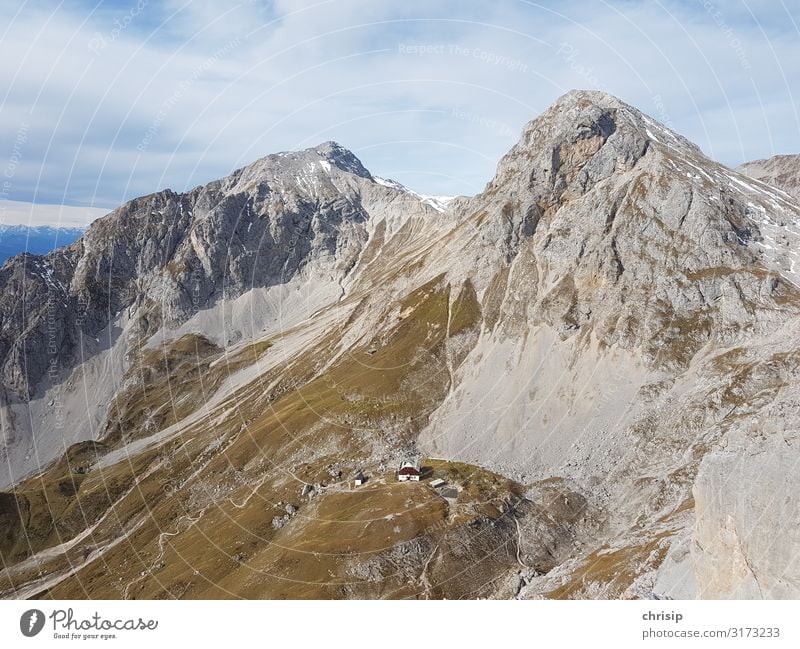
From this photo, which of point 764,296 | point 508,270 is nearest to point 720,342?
point 764,296

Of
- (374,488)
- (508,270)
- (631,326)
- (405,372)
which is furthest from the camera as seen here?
(508,270)

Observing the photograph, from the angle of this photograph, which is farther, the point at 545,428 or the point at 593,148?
the point at 593,148

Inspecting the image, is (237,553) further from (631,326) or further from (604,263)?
(604,263)

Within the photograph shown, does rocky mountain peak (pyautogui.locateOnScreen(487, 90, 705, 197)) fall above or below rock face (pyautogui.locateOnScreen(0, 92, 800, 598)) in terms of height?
above

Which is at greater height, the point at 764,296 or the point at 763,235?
the point at 763,235

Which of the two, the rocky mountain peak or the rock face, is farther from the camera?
the rocky mountain peak

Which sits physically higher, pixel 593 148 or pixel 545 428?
pixel 593 148

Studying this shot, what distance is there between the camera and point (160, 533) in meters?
133

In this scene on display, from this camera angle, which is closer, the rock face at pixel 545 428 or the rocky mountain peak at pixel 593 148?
the rock face at pixel 545 428

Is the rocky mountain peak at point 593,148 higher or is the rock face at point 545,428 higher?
the rocky mountain peak at point 593,148
